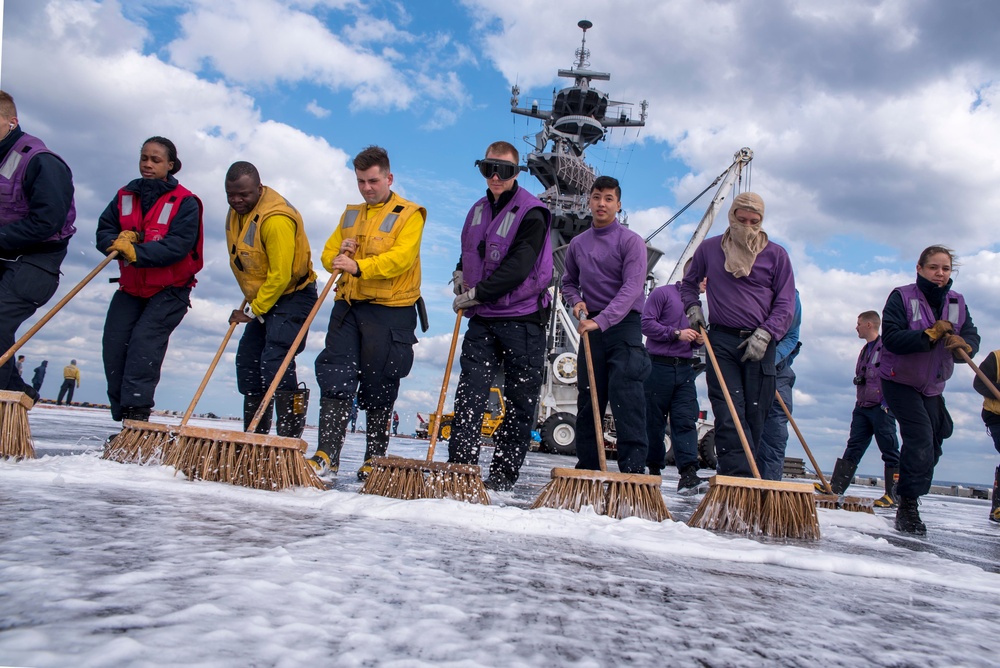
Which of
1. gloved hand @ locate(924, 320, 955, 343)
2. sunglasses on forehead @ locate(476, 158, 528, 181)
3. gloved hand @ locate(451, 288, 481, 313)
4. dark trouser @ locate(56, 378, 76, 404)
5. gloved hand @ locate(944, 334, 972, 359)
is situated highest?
sunglasses on forehead @ locate(476, 158, 528, 181)

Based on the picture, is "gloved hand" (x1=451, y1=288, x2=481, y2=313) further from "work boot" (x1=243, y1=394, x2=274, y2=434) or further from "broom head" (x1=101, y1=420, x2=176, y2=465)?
"broom head" (x1=101, y1=420, x2=176, y2=465)

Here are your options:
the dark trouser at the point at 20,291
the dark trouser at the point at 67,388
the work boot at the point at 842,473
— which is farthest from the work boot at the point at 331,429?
the dark trouser at the point at 67,388

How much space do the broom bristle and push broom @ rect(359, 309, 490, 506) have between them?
1499 mm

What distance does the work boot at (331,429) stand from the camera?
3.91 metres

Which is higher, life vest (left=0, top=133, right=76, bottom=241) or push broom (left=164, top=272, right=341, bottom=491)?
life vest (left=0, top=133, right=76, bottom=241)

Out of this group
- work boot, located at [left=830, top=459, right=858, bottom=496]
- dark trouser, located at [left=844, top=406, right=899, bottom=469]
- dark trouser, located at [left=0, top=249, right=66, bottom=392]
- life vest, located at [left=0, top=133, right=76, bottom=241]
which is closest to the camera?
dark trouser, located at [left=0, top=249, right=66, bottom=392]

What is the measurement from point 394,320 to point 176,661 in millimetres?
3355

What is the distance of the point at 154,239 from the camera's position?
4.25 metres

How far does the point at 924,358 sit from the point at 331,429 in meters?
3.56

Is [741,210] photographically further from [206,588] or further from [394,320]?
[206,588]

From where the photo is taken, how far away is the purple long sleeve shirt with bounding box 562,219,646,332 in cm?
407

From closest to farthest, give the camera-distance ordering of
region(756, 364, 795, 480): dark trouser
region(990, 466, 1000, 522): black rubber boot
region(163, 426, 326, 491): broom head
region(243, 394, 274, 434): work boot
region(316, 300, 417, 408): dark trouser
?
region(163, 426, 326, 491): broom head
region(316, 300, 417, 408): dark trouser
region(243, 394, 274, 434): work boot
region(756, 364, 795, 480): dark trouser
region(990, 466, 1000, 522): black rubber boot

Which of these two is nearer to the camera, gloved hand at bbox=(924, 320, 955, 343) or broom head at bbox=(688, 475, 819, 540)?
broom head at bbox=(688, 475, 819, 540)

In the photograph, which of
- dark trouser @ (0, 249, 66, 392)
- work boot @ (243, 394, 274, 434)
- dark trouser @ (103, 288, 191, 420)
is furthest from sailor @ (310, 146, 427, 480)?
dark trouser @ (0, 249, 66, 392)
